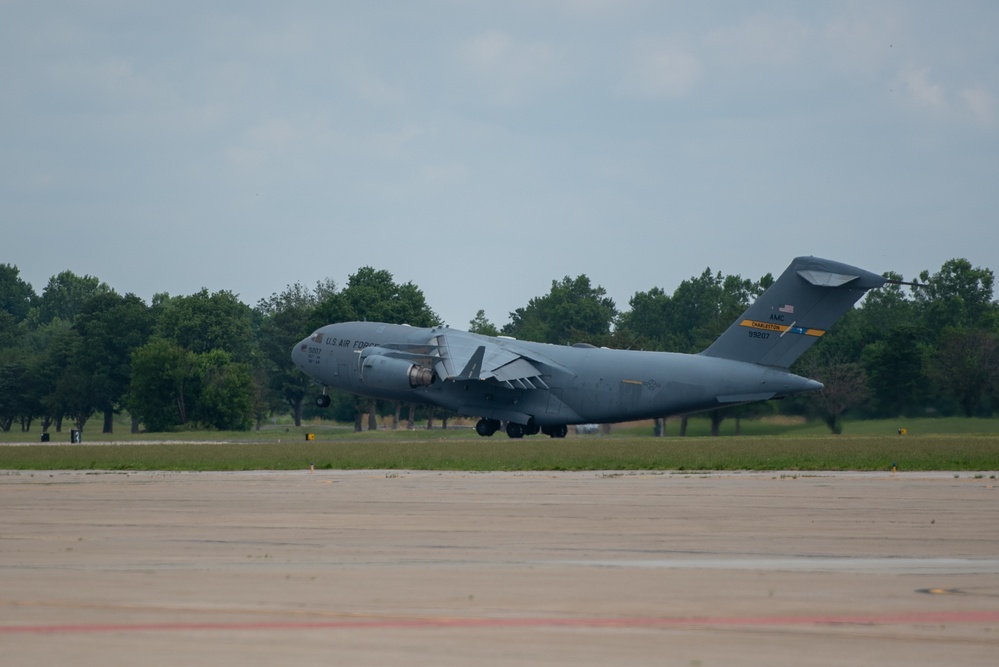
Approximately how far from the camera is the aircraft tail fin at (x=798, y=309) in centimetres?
5494

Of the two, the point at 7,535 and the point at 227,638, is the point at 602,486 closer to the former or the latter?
the point at 7,535

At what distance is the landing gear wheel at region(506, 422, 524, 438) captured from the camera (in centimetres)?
6275

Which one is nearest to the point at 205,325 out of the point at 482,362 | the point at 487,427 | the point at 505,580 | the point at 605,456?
the point at 487,427

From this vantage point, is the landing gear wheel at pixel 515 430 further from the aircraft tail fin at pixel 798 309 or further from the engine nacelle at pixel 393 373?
the aircraft tail fin at pixel 798 309

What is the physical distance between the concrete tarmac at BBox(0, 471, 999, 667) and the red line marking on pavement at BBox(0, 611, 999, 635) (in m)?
0.03

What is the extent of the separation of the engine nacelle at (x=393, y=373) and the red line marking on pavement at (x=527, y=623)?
51.4m

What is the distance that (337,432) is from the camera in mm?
72062

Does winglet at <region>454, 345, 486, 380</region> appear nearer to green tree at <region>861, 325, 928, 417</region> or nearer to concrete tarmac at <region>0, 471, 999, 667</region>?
green tree at <region>861, 325, 928, 417</region>

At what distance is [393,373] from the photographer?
61969mm

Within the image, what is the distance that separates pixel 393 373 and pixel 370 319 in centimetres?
3287

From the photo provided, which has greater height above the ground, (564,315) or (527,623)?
(564,315)

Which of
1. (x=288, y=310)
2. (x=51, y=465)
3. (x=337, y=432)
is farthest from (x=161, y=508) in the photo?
(x=288, y=310)

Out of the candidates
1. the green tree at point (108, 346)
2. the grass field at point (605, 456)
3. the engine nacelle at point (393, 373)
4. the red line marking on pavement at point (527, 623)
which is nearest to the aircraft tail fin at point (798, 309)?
the grass field at point (605, 456)

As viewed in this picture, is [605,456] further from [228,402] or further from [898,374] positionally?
[228,402]
